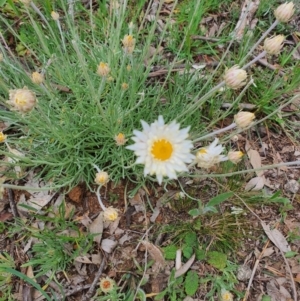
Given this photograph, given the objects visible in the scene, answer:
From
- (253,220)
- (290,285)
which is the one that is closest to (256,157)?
(253,220)

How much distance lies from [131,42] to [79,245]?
1115 mm

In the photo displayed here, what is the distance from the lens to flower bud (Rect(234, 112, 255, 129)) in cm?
178

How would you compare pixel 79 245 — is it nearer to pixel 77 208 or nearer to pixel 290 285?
pixel 77 208

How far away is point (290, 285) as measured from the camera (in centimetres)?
242

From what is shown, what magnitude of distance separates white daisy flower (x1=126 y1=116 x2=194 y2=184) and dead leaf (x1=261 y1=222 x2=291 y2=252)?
3.55ft

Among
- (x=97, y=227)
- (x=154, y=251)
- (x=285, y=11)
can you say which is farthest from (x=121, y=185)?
(x=285, y=11)

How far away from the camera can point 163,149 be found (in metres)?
1.70

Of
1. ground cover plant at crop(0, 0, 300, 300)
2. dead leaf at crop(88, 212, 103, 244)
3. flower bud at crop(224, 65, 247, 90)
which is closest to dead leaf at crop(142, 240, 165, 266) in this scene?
ground cover plant at crop(0, 0, 300, 300)

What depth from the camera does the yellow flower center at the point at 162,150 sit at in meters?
1.68

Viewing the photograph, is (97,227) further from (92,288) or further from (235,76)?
(235,76)

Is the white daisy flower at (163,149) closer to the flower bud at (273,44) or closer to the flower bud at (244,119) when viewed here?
the flower bud at (244,119)

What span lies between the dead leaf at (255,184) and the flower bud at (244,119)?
86 centimetres

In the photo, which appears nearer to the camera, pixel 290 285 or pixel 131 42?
pixel 131 42

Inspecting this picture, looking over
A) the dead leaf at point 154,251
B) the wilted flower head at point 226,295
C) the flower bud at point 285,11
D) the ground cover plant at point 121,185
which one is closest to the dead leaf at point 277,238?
the ground cover plant at point 121,185
